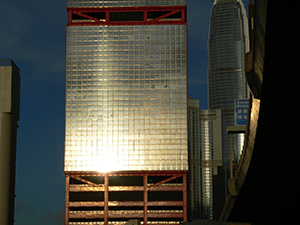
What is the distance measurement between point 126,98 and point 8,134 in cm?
8600

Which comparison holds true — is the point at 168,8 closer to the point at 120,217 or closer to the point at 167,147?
the point at 167,147

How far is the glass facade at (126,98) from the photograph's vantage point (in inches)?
6860

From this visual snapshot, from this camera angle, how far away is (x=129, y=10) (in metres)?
183

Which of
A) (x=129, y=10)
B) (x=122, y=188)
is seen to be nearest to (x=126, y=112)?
(x=122, y=188)

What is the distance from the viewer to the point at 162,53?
585ft

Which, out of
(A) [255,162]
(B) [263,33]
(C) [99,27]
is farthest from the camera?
(C) [99,27]

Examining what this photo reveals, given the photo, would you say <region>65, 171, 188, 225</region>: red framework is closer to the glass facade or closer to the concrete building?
the glass facade

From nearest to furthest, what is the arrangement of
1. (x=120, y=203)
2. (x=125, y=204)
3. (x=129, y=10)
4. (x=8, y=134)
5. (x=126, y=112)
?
(x=8, y=134) < (x=125, y=204) < (x=120, y=203) < (x=126, y=112) < (x=129, y=10)

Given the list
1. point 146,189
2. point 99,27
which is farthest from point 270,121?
point 99,27

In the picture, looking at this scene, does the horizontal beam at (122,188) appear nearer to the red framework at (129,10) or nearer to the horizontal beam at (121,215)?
the horizontal beam at (121,215)

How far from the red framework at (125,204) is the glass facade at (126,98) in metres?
5.65

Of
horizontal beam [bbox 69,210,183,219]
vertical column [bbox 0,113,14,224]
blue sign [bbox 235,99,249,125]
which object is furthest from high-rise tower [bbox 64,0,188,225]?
blue sign [bbox 235,99,249,125]

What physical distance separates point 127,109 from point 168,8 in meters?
41.9

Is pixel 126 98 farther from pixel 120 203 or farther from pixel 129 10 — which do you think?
pixel 120 203
